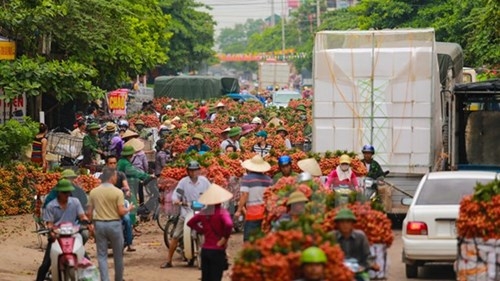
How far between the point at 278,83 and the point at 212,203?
9241 cm

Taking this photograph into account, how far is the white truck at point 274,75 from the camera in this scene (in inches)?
4188

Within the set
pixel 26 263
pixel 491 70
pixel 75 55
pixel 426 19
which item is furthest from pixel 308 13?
pixel 26 263

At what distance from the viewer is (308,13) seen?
146000 mm

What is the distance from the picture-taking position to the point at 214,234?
47.1ft

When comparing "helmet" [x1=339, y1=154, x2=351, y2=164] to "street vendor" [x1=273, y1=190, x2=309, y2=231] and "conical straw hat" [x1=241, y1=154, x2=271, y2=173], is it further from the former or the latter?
"street vendor" [x1=273, y1=190, x2=309, y2=231]

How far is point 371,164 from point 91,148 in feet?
22.2

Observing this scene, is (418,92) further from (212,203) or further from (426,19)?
(426,19)

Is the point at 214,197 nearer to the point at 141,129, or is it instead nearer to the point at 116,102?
the point at 141,129

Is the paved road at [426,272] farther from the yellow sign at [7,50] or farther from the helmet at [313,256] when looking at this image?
the yellow sign at [7,50]

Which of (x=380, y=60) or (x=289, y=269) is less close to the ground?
(x=380, y=60)

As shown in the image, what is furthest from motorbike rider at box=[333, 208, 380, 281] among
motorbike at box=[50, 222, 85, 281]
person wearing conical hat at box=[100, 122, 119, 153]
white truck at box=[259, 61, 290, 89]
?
white truck at box=[259, 61, 290, 89]

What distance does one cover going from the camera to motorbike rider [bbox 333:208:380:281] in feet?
40.0

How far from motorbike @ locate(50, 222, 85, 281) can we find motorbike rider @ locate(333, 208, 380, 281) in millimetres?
3958

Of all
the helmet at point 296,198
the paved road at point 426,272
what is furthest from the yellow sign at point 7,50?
the helmet at point 296,198
